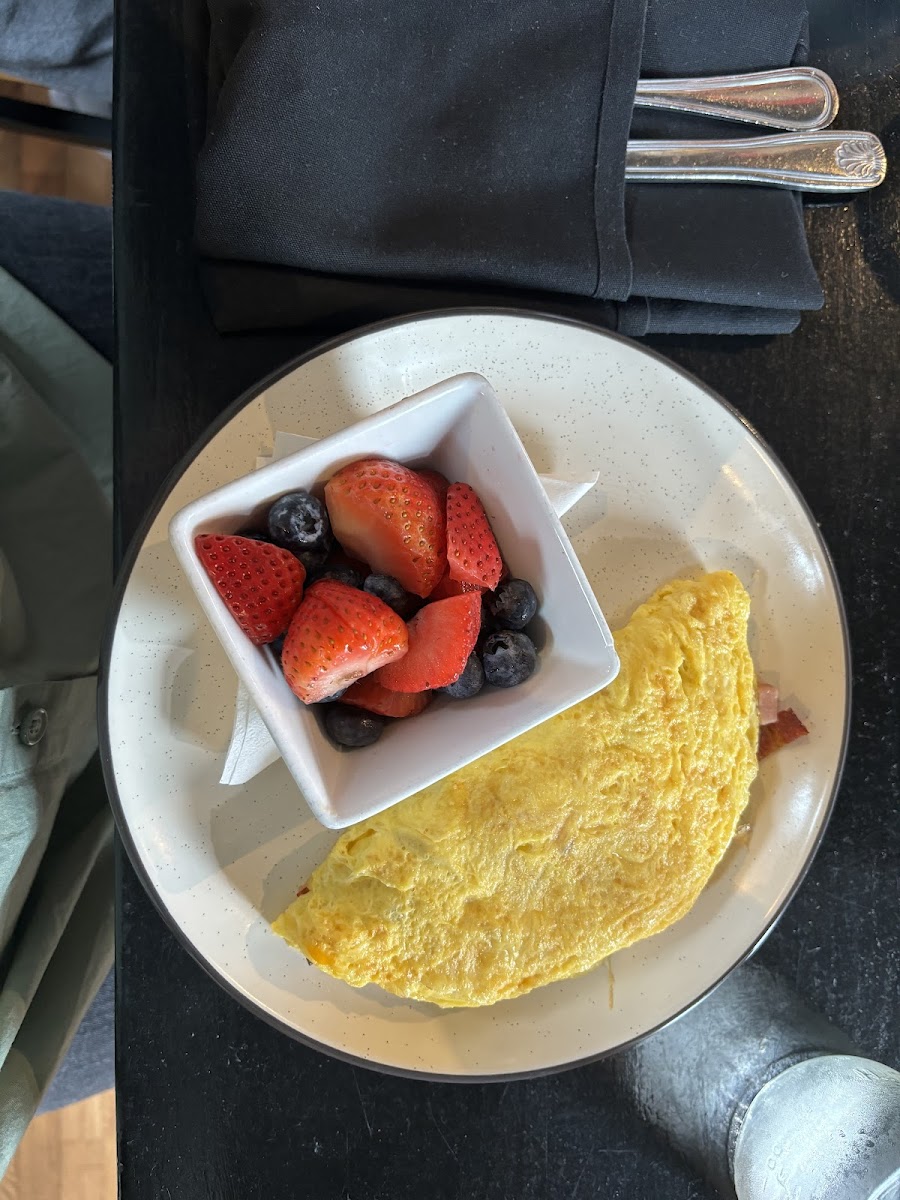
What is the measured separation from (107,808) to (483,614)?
2.29ft

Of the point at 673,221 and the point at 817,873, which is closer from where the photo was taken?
the point at 673,221

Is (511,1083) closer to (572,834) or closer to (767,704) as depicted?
(572,834)

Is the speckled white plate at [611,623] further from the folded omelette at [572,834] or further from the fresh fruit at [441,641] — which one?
the fresh fruit at [441,641]

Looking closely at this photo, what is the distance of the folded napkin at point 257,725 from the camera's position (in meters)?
0.89

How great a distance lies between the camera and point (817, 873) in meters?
1.16

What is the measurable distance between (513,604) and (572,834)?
0.34m

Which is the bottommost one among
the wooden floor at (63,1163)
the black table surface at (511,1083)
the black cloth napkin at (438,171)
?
the wooden floor at (63,1163)

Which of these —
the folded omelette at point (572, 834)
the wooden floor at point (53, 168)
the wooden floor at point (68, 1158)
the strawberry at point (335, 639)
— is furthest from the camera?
the wooden floor at point (68, 1158)

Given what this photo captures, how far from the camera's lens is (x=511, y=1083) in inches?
43.9

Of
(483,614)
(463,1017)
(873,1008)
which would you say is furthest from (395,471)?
(873,1008)

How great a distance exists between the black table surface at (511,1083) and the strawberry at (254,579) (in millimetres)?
273

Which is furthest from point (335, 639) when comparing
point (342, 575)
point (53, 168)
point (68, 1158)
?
point (68, 1158)

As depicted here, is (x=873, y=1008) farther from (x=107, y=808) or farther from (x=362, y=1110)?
(x=107, y=808)

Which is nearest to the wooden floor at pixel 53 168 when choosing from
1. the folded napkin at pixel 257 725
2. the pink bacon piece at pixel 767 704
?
the folded napkin at pixel 257 725
